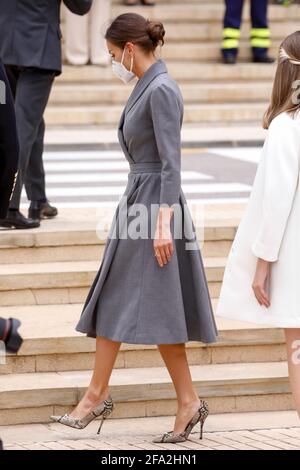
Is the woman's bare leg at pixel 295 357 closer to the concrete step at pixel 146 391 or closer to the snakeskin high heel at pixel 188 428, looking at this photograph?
the snakeskin high heel at pixel 188 428

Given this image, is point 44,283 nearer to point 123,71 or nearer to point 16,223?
point 16,223

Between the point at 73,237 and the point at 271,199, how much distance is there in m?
2.61

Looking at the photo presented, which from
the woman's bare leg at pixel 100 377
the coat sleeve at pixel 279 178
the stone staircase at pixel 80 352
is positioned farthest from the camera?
the stone staircase at pixel 80 352

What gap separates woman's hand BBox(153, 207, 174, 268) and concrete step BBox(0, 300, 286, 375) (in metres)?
1.14

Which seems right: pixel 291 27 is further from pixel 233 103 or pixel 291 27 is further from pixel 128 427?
pixel 128 427

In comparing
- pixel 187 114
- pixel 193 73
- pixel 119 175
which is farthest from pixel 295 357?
pixel 193 73

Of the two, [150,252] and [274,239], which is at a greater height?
[274,239]

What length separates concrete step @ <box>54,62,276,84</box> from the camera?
17406 millimetres

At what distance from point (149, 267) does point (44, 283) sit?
5.13 ft

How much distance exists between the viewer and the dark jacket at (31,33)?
8422mm

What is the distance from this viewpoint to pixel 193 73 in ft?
59.0

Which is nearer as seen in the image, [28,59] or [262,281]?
[262,281]

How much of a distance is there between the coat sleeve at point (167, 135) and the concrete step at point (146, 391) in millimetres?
1206

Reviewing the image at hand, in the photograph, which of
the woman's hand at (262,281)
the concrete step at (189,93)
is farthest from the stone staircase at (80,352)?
the concrete step at (189,93)
